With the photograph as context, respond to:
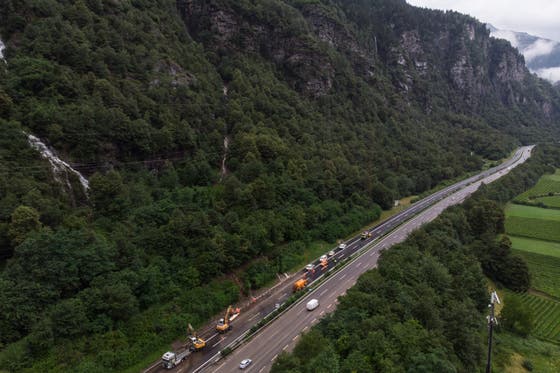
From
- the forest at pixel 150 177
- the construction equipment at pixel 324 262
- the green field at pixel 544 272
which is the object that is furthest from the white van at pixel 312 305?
the green field at pixel 544 272

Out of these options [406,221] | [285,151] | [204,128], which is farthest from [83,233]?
[406,221]

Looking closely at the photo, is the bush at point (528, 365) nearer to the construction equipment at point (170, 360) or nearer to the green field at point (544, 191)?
the construction equipment at point (170, 360)

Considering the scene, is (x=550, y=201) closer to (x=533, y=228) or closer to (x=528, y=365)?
(x=533, y=228)

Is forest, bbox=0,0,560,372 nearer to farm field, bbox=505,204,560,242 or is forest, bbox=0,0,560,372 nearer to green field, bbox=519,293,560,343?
green field, bbox=519,293,560,343

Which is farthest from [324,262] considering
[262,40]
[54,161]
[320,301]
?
[262,40]

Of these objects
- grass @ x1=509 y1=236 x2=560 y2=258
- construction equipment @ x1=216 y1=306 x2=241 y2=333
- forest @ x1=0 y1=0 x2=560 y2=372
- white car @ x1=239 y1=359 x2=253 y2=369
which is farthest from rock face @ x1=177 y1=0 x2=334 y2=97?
white car @ x1=239 y1=359 x2=253 y2=369
